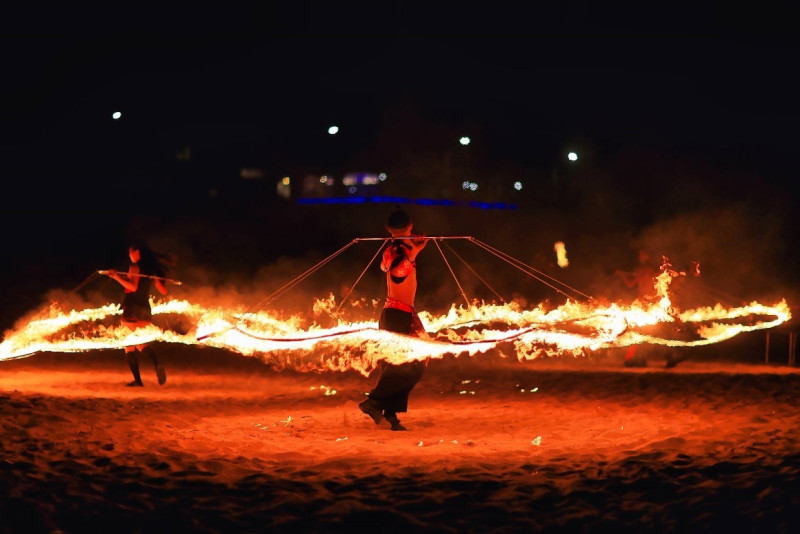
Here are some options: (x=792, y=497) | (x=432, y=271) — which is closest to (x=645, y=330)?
(x=792, y=497)

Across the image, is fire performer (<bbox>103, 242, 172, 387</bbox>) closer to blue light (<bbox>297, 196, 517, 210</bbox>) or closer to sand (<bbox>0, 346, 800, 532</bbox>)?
sand (<bbox>0, 346, 800, 532</bbox>)

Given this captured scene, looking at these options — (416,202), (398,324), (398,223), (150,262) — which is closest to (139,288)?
(150,262)

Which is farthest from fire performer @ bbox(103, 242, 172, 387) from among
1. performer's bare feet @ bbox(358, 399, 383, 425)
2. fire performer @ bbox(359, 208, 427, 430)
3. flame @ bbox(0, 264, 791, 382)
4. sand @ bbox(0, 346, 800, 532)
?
fire performer @ bbox(359, 208, 427, 430)

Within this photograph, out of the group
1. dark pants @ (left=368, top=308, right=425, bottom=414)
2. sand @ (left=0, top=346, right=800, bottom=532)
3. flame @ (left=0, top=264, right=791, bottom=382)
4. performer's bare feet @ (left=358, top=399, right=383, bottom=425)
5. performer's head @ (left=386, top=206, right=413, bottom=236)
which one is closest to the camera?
sand @ (left=0, top=346, right=800, bottom=532)

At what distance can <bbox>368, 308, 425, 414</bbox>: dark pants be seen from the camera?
29.6 feet

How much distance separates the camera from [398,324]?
9086mm

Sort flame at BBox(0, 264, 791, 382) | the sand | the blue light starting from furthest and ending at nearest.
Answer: the blue light < flame at BBox(0, 264, 791, 382) < the sand

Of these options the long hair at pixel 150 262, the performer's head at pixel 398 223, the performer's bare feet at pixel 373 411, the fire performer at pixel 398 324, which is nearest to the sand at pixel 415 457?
the performer's bare feet at pixel 373 411

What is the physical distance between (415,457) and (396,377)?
57.6 inches

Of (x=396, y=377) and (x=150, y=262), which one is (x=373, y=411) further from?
(x=150, y=262)

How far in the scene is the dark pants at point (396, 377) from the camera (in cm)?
902

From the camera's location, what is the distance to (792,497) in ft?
20.7

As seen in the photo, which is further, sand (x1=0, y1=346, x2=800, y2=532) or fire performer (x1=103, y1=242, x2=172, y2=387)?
fire performer (x1=103, y1=242, x2=172, y2=387)

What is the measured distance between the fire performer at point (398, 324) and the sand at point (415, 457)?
286mm
